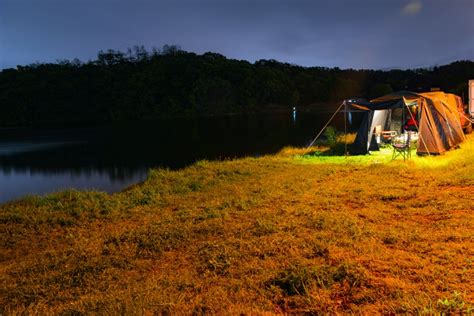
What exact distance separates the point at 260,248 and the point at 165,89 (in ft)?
273

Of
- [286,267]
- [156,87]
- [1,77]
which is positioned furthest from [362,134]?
[1,77]

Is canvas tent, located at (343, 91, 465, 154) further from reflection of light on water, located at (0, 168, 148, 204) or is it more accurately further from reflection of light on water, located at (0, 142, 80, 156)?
reflection of light on water, located at (0, 142, 80, 156)

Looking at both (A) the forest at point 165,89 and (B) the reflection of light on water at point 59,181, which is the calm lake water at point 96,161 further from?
(A) the forest at point 165,89

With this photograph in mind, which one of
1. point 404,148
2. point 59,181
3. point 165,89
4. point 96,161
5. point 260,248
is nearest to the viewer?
point 260,248

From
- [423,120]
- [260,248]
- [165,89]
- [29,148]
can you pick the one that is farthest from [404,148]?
[165,89]

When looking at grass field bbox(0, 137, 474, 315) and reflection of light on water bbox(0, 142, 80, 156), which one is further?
reflection of light on water bbox(0, 142, 80, 156)

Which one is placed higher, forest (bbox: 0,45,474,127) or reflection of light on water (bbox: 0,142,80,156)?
forest (bbox: 0,45,474,127)

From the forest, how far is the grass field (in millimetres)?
70523

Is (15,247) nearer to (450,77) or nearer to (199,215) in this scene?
(199,215)

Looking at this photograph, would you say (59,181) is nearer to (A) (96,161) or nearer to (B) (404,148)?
(A) (96,161)

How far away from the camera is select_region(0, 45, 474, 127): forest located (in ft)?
252

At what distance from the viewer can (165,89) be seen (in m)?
84.7

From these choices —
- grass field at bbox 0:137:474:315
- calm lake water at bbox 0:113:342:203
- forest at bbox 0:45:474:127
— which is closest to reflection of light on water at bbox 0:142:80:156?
calm lake water at bbox 0:113:342:203

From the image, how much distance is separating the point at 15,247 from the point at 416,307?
24.7ft
